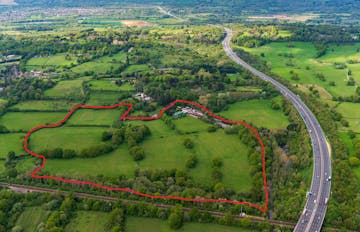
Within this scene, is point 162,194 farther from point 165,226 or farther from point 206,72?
point 206,72

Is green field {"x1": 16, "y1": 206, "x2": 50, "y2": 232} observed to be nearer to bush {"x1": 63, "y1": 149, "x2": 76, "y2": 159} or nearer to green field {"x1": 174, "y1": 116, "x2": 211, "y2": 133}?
bush {"x1": 63, "y1": 149, "x2": 76, "y2": 159}

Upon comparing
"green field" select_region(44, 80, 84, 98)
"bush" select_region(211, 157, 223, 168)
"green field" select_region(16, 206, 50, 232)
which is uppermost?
"green field" select_region(44, 80, 84, 98)

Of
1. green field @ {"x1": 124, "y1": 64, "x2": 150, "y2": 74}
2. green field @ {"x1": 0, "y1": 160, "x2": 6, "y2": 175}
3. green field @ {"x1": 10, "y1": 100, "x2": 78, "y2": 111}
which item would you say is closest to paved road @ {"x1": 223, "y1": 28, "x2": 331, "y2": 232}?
green field @ {"x1": 124, "y1": 64, "x2": 150, "y2": 74}

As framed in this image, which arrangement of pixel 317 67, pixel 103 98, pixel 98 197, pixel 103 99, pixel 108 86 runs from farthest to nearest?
pixel 317 67 → pixel 108 86 → pixel 103 98 → pixel 103 99 → pixel 98 197

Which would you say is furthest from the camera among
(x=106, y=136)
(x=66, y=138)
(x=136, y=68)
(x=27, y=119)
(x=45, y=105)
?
(x=136, y=68)

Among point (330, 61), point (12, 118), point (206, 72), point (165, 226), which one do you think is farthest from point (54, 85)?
point (330, 61)

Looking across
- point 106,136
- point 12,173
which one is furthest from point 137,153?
point 12,173

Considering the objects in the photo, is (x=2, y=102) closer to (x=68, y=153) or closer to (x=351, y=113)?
(x=68, y=153)
